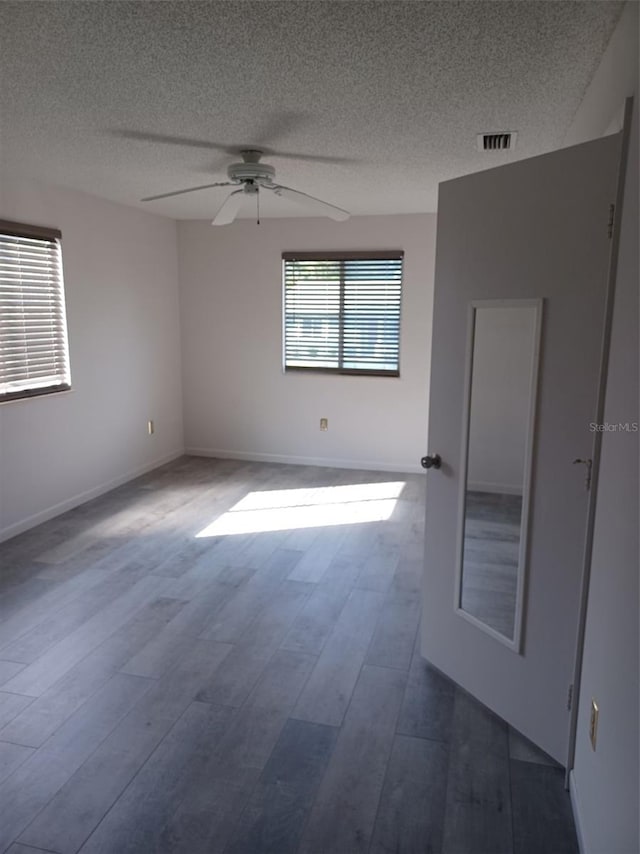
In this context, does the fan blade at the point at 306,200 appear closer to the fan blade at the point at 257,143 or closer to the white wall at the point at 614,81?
the fan blade at the point at 257,143

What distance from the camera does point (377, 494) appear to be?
5016 millimetres

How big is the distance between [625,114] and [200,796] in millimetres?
2377

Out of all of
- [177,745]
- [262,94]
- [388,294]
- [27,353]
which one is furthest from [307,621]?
[388,294]

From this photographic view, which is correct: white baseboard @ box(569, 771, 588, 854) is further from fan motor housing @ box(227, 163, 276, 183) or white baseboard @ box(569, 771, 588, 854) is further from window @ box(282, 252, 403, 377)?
window @ box(282, 252, 403, 377)

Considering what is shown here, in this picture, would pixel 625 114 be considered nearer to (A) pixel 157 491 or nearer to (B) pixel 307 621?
(B) pixel 307 621

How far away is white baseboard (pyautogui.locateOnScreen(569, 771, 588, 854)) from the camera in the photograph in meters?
1.65

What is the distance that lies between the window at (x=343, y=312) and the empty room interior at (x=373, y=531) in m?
1.34

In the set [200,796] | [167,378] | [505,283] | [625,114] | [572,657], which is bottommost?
[200,796]

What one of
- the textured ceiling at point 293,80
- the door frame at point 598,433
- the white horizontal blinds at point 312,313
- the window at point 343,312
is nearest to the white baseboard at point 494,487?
the door frame at point 598,433

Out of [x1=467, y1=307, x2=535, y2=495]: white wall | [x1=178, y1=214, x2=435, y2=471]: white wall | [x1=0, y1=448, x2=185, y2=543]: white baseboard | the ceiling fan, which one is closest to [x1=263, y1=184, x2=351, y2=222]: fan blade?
the ceiling fan

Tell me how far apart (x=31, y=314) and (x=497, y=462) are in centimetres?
339

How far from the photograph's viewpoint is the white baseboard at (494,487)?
81.9 inches

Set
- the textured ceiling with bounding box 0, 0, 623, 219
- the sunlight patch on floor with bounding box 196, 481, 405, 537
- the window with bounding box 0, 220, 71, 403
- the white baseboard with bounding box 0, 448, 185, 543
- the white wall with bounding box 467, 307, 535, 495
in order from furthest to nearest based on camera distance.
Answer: the sunlight patch on floor with bounding box 196, 481, 405, 537 → the white baseboard with bounding box 0, 448, 185, 543 → the window with bounding box 0, 220, 71, 403 → the white wall with bounding box 467, 307, 535, 495 → the textured ceiling with bounding box 0, 0, 623, 219

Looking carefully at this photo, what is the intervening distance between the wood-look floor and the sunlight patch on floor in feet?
1.25
